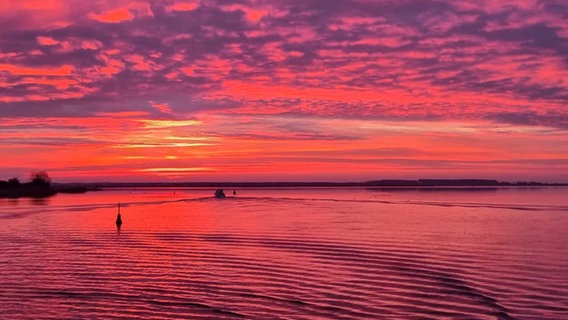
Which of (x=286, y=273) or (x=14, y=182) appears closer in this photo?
(x=286, y=273)

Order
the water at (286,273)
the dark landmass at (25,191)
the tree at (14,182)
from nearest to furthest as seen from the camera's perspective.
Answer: the water at (286,273)
the dark landmass at (25,191)
the tree at (14,182)

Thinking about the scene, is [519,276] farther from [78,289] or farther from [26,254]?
[26,254]

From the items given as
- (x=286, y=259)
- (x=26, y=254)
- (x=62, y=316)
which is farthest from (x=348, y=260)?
(x=26, y=254)

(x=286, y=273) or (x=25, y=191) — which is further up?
(x=25, y=191)

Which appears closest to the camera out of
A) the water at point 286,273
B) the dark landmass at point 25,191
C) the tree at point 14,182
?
the water at point 286,273

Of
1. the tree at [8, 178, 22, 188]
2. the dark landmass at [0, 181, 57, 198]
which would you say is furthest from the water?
the tree at [8, 178, 22, 188]

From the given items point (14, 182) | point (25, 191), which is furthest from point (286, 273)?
point (14, 182)

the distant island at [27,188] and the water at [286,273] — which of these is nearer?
the water at [286,273]

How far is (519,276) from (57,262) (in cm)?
2406

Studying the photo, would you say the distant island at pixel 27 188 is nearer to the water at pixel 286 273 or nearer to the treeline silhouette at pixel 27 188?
the treeline silhouette at pixel 27 188

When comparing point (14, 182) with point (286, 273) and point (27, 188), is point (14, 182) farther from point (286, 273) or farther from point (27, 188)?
point (286, 273)

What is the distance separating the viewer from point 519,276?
1070 inches

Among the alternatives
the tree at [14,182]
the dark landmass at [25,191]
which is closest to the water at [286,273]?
the dark landmass at [25,191]

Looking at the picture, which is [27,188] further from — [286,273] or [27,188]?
[286,273]
